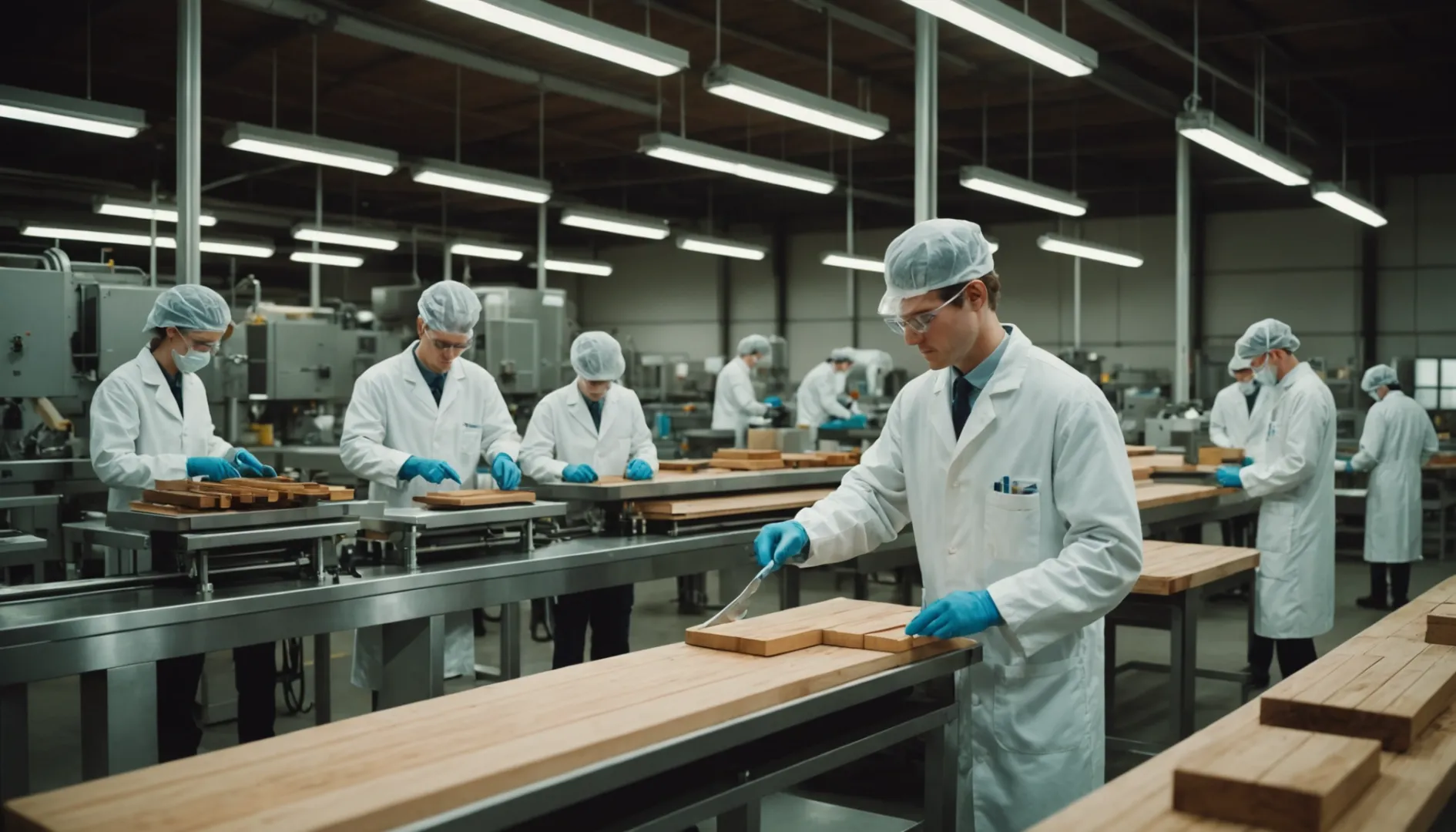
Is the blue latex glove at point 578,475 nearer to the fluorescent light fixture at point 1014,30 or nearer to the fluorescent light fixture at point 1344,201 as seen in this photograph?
the fluorescent light fixture at point 1014,30

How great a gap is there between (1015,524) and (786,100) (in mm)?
3762

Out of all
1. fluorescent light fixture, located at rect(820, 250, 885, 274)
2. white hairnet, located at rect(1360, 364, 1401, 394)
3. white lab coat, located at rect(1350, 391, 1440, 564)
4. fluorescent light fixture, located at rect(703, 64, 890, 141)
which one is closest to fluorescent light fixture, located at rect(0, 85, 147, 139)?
fluorescent light fixture, located at rect(703, 64, 890, 141)

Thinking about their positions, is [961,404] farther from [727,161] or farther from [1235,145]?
[1235,145]

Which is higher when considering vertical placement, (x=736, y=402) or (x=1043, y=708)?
(x=736, y=402)

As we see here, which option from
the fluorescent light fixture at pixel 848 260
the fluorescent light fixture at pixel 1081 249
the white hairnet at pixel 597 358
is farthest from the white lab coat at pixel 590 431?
the fluorescent light fixture at pixel 848 260

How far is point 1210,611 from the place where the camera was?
6.44 meters

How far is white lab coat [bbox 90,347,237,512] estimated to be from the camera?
3.21 meters

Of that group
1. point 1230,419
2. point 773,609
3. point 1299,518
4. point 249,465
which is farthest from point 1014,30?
point 1230,419

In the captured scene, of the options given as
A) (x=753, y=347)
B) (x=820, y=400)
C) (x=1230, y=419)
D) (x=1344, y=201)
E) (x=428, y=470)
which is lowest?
(x=428, y=470)

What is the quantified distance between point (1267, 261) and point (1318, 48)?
15.2 feet

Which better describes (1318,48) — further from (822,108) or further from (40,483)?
(40,483)

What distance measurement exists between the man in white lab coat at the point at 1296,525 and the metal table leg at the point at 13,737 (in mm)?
4003

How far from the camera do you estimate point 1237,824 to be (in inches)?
53.7

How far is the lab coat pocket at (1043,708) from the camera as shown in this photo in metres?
2.02
